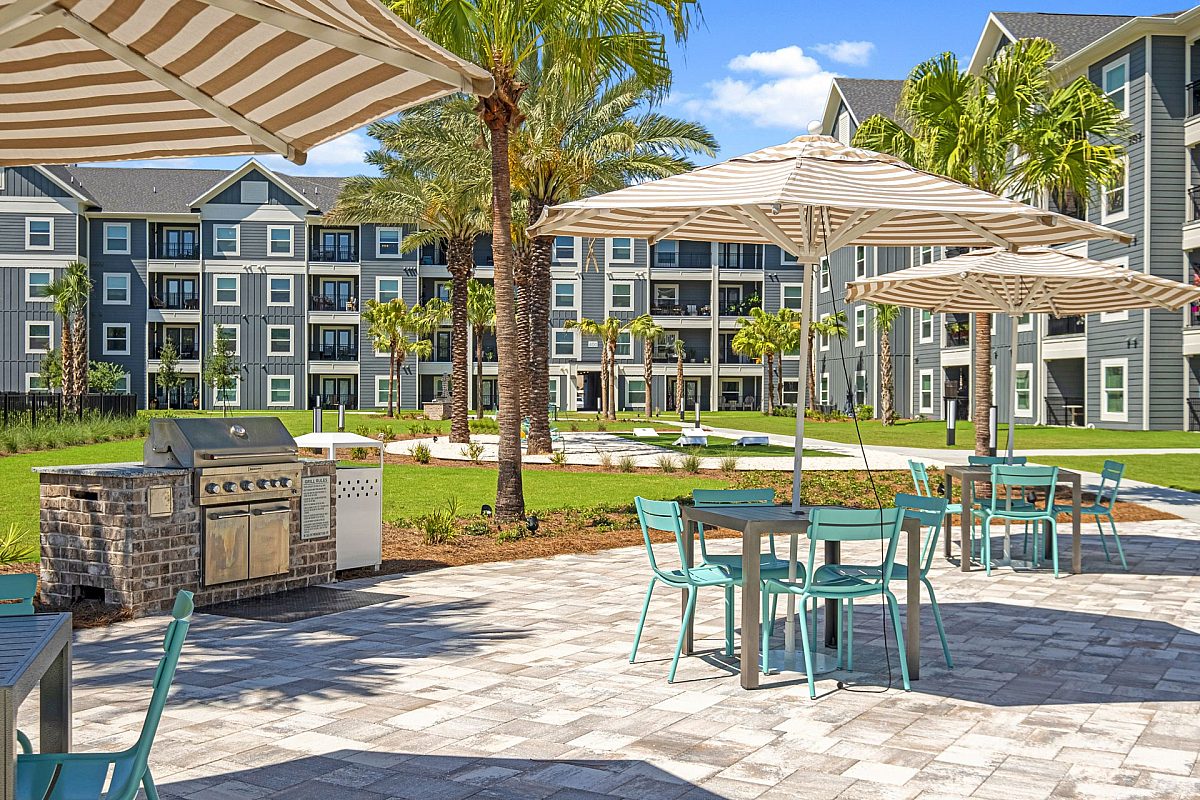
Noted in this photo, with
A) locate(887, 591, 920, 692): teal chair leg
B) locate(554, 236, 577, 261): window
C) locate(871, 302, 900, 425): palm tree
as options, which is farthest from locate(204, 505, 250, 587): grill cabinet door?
locate(554, 236, 577, 261): window

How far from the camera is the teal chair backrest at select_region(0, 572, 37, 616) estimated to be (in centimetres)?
392

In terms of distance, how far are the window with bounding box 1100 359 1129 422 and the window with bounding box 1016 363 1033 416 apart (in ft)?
16.7

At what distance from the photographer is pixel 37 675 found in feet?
9.75

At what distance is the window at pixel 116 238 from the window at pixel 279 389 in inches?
400

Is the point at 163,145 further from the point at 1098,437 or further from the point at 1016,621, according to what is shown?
the point at 1098,437

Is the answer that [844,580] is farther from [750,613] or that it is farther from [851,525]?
[750,613]

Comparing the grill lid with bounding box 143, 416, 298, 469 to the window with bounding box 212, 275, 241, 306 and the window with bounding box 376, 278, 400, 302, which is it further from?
the window with bounding box 212, 275, 241, 306

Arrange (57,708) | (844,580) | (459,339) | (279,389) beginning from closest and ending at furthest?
(57,708), (844,580), (459,339), (279,389)

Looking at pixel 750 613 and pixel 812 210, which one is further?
pixel 812 210

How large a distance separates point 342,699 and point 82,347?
3939cm

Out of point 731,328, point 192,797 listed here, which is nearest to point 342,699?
point 192,797

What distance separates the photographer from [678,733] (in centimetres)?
560

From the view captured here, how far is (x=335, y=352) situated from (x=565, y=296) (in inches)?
550

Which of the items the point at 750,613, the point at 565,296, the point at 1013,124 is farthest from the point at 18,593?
the point at 565,296
